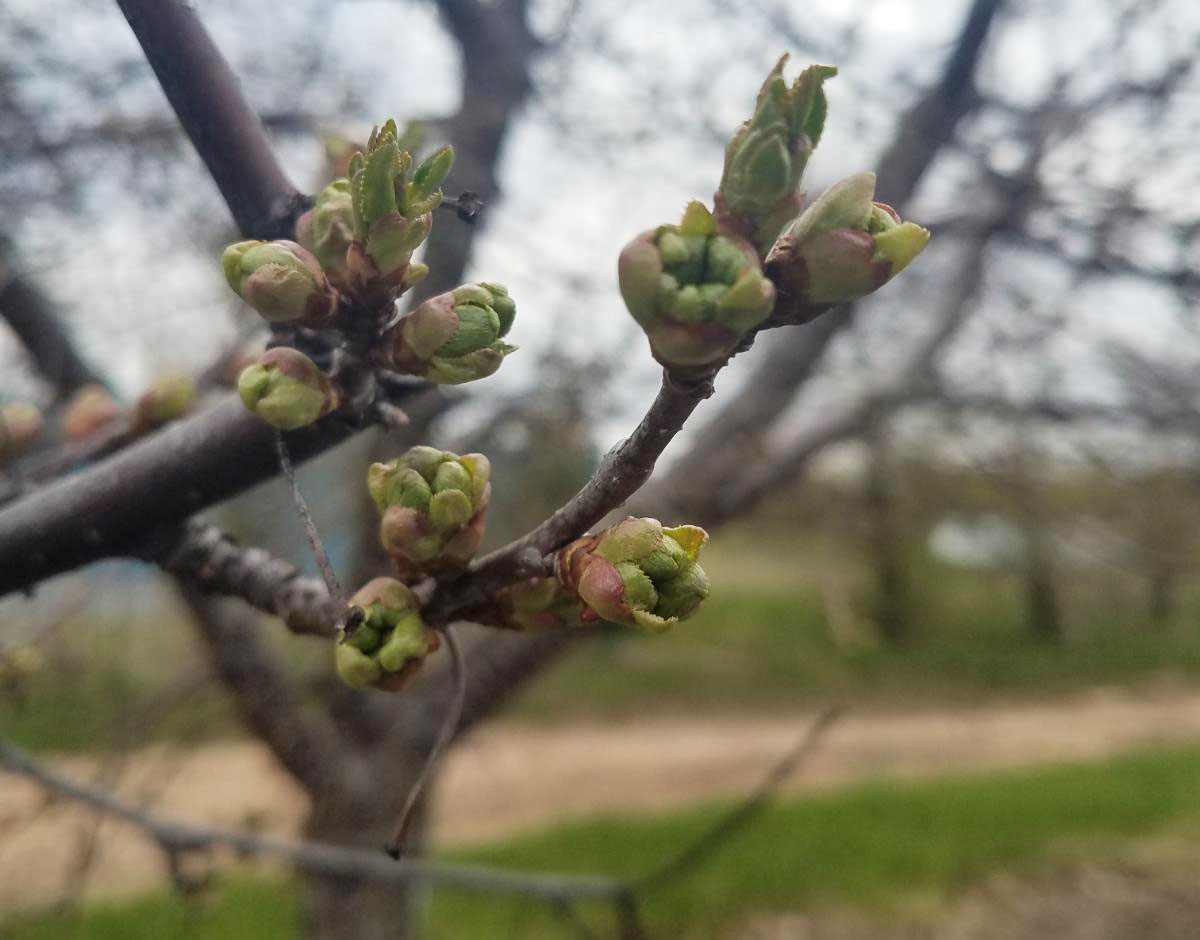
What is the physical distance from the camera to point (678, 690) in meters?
13.8

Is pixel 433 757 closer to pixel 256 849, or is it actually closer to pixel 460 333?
pixel 460 333

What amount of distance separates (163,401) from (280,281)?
54 cm

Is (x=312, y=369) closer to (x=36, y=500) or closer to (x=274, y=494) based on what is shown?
(x=36, y=500)

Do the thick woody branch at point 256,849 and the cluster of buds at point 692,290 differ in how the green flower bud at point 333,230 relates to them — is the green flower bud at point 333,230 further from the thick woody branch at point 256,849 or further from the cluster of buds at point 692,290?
the thick woody branch at point 256,849

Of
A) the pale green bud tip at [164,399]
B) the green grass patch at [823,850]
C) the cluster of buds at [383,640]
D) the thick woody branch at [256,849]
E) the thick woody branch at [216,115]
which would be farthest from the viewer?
the green grass patch at [823,850]

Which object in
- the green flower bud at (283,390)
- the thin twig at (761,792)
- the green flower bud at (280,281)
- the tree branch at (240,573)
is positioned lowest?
the thin twig at (761,792)

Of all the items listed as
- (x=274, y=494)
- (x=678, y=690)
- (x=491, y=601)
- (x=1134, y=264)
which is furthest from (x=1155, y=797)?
(x=491, y=601)

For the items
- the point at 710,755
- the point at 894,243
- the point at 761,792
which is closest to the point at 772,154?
the point at 894,243

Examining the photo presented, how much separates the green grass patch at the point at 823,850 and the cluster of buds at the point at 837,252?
225 inches

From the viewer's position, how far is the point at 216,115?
910mm

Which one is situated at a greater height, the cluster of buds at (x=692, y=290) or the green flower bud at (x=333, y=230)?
the cluster of buds at (x=692, y=290)

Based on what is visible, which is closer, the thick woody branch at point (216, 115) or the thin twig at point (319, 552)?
the thin twig at point (319, 552)

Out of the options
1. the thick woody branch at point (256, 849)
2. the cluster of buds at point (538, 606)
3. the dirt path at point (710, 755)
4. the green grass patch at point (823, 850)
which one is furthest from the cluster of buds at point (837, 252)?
the dirt path at point (710, 755)

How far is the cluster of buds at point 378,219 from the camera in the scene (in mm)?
677
